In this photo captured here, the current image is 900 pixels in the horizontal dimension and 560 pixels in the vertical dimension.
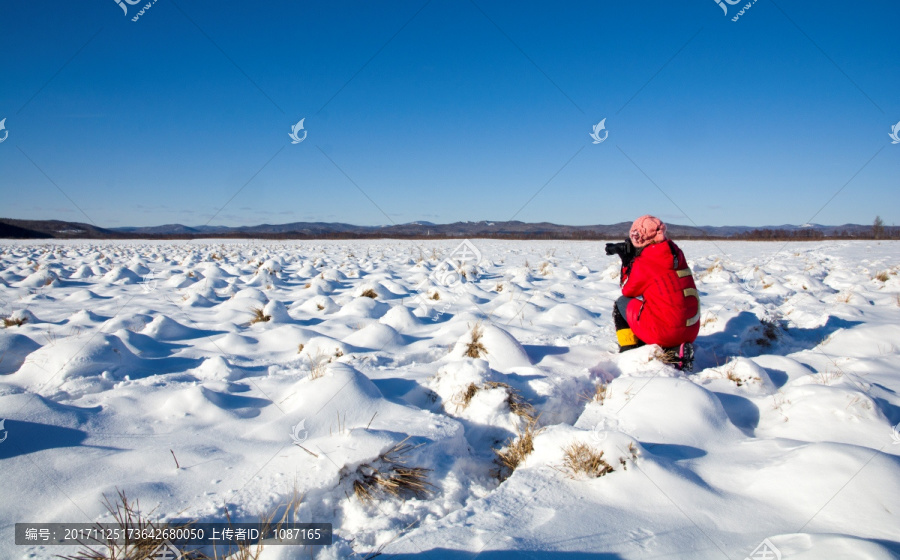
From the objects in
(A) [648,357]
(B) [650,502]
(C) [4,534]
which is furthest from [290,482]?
(A) [648,357]

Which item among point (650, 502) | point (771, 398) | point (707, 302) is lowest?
point (650, 502)

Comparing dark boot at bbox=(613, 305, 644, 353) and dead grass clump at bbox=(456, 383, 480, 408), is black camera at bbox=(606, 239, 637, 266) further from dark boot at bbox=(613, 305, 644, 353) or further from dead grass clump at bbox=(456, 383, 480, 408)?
dead grass clump at bbox=(456, 383, 480, 408)

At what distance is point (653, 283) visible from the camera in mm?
3496

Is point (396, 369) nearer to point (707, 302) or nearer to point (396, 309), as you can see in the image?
point (396, 309)

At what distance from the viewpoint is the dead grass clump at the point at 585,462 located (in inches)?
83.0

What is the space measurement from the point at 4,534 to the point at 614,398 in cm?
321

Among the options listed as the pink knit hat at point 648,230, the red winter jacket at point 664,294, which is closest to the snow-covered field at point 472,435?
the red winter jacket at point 664,294

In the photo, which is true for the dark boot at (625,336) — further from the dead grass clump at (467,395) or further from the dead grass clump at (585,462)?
the dead grass clump at (585,462)

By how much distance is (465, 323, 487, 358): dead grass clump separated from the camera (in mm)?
3881

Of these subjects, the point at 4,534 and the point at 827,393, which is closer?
the point at 4,534
